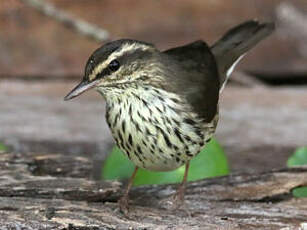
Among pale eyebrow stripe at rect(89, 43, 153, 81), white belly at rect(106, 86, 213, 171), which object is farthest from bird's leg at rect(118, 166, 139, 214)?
pale eyebrow stripe at rect(89, 43, 153, 81)

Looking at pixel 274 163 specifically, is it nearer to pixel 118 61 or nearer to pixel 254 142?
pixel 254 142

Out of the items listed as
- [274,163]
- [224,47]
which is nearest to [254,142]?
[274,163]

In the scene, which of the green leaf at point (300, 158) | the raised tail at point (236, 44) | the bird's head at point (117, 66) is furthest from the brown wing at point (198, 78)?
the green leaf at point (300, 158)

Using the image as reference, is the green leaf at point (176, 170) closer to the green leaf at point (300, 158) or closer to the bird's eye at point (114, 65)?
the green leaf at point (300, 158)

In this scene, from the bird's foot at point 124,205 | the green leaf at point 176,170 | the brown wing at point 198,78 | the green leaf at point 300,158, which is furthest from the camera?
the green leaf at point 300,158

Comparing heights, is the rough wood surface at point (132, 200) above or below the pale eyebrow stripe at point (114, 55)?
below

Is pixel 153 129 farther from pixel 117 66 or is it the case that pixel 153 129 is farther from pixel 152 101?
pixel 117 66

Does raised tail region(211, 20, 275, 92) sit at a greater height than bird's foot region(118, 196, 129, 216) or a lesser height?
greater

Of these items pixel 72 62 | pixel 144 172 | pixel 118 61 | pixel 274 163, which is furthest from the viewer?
pixel 72 62

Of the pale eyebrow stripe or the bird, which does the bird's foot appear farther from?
the pale eyebrow stripe
